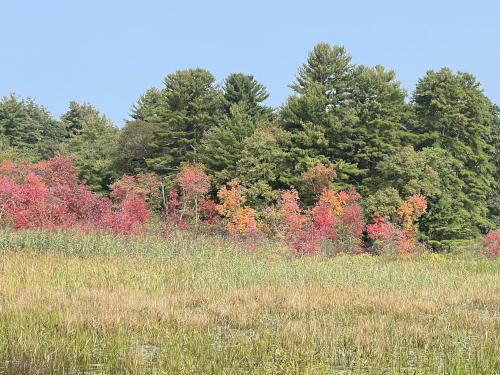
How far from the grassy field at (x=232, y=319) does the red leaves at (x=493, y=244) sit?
16687 millimetres

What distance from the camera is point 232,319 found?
7254 mm

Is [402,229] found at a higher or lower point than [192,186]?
lower

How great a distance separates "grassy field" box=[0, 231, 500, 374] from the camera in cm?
499

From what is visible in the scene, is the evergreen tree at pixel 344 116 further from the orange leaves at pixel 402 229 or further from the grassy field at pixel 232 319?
the grassy field at pixel 232 319

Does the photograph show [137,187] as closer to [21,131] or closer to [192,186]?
[192,186]

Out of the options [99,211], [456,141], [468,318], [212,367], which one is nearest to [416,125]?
[456,141]

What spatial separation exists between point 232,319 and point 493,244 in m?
27.0

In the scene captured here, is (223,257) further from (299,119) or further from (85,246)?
(299,119)

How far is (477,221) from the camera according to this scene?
34469mm

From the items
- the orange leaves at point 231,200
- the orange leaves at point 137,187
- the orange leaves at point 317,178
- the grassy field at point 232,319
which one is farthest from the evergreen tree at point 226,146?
the grassy field at point 232,319

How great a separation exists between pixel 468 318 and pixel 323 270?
686cm

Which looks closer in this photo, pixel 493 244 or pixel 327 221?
pixel 327 221

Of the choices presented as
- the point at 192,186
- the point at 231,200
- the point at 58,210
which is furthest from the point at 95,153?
the point at 58,210

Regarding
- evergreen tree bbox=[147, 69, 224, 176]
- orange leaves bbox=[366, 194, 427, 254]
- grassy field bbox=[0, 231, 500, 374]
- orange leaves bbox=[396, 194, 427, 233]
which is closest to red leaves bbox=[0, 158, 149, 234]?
grassy field bbox=[0, 231, 500, 374]
